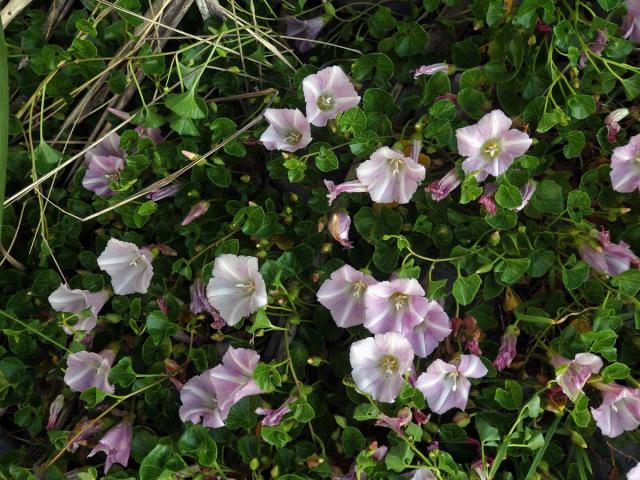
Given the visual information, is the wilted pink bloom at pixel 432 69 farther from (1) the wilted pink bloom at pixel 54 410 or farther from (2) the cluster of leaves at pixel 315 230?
(1) the wilted pink bloom at pixel 54 410

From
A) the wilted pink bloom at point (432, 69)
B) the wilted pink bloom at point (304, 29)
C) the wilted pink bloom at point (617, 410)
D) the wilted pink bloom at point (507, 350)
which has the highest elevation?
the wilted pink bloom at point (304, 29)

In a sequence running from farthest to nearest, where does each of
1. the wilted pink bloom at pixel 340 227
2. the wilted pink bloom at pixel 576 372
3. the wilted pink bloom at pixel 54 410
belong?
the wilted pink bloom at pixel 54 410 < the wilted pink bloom at pixel 340 227 < the wilted pink bloom at pixel 576 372

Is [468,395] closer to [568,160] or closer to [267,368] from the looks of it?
[267,368]

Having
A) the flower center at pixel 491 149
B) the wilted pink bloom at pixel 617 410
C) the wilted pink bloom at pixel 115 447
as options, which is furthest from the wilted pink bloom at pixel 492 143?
the wilted pink bloom at pixel 115 447

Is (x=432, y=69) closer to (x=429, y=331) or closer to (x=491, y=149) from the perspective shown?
(x=491, y=149)

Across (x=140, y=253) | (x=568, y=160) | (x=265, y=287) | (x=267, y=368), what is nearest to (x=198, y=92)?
(x=140, y=253)

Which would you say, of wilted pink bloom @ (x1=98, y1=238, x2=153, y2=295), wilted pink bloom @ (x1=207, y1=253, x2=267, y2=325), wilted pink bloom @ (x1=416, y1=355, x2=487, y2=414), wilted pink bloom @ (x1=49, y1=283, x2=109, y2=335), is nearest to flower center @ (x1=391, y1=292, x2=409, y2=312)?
wilted pink bloom @ (x1=416, y1=355, x2=487, y2=414)
